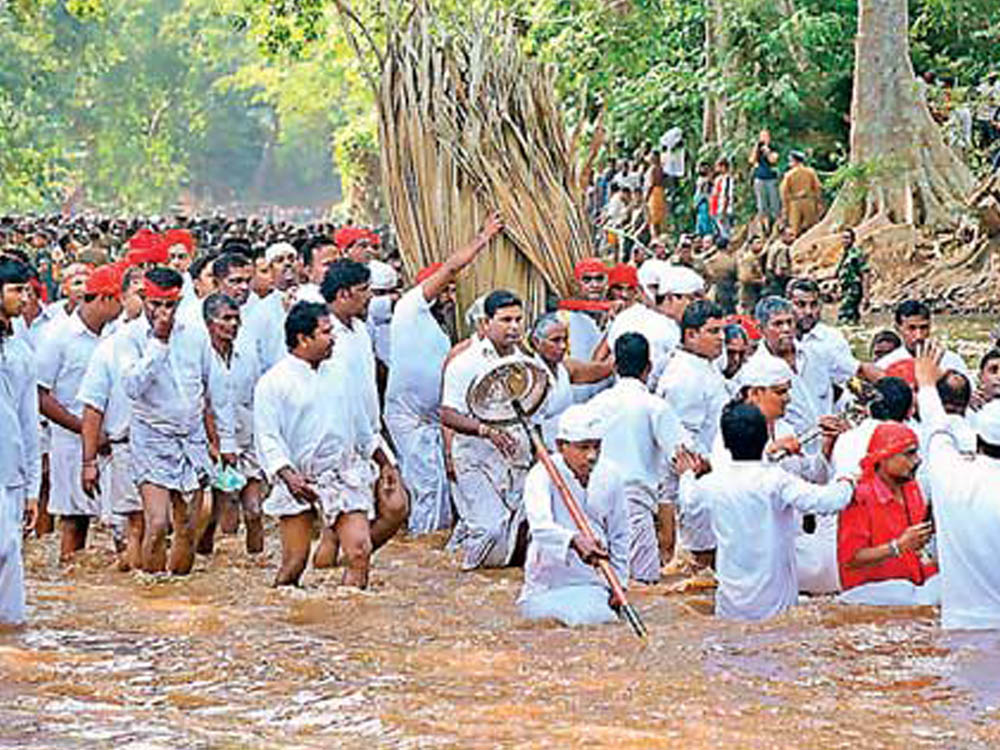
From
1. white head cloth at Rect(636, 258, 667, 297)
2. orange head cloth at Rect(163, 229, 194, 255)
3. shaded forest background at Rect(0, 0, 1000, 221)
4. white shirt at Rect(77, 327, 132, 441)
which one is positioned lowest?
white shirt at Rect(77, 327, 132, 441)

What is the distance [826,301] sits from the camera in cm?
2372

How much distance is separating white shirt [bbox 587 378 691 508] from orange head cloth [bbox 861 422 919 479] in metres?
1.28

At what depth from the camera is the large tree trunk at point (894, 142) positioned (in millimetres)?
24172

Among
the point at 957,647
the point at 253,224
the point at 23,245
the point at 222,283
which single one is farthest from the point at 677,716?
the point at 253,224

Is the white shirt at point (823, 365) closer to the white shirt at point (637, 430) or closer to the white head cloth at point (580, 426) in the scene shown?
the white shirt at point (637, 430)

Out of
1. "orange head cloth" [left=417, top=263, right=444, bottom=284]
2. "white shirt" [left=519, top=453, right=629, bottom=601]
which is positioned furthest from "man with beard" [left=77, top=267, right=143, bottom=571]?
"white shirt" [left=519, top=453, right=629, bottom=601]

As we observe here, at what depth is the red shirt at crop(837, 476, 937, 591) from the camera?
28.8 ft

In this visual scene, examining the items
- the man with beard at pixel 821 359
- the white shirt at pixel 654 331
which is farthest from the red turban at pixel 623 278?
the man with beard at pixel 821 359

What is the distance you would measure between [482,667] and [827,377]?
3533mm

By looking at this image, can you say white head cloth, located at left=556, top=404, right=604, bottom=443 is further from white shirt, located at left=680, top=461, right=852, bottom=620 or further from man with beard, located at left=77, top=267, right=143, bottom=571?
man with beard, located at left=77, top=267, right=143, bottom=571

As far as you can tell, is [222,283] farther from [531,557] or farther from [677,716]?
[677,716]

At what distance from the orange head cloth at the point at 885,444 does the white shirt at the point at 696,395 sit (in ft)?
5.60

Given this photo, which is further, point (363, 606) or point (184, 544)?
point (184, 544)

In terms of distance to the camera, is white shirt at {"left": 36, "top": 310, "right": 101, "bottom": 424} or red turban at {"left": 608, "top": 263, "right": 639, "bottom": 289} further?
red turban at {"left": 608, "top": 263, "right": 639, "bottom": 289}
